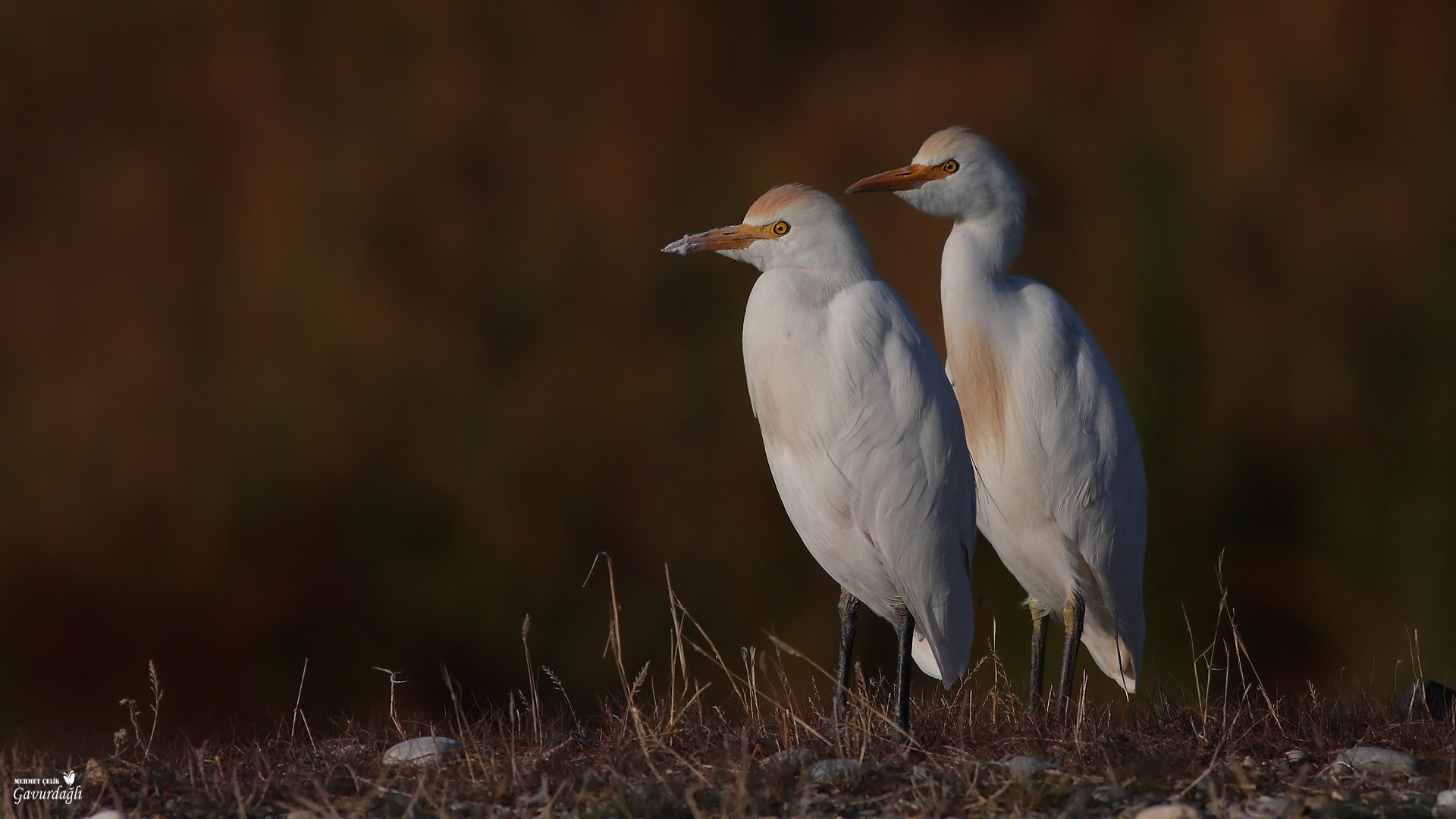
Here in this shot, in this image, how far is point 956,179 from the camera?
3.58 meters

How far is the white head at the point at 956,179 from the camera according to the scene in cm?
358

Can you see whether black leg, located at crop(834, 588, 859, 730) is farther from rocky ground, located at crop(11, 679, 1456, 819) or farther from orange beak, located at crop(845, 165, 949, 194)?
orange beak, located at crop(845, 165, 949, 194)

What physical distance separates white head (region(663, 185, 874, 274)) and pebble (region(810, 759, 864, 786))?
1.21 metres

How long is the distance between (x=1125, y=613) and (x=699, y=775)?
1.80 m

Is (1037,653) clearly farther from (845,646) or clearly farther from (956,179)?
(956,179)

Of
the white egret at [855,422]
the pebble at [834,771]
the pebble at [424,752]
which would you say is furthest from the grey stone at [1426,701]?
the pebble at [424,752]

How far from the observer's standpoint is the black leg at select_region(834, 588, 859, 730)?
122 inches

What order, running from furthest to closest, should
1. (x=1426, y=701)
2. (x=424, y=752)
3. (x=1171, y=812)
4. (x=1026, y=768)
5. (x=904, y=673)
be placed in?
(x=1426, y=701), (x=904, y=673), (x=424, y=752), (x=1026, y=768), (x=1171, y=812)

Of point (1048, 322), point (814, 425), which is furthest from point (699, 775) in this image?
point (1048, 322)

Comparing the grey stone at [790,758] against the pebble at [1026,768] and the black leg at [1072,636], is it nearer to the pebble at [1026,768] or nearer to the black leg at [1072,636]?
the pebble at [1026,768]

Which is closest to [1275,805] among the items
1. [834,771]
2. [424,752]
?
[834,771]

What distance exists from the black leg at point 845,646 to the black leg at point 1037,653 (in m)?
0.45

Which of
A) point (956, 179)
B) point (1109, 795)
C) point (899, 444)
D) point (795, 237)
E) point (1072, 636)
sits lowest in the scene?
point (1072, 636)

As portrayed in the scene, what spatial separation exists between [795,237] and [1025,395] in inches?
33.1
